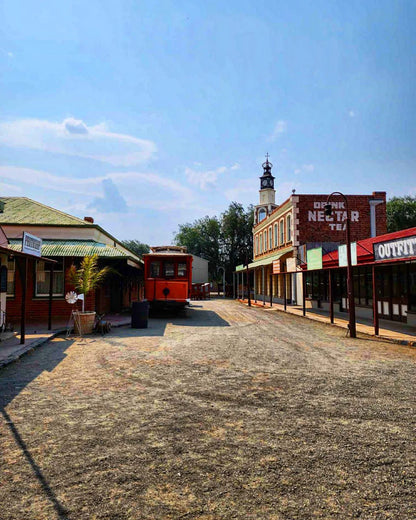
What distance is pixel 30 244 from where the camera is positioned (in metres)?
10.2

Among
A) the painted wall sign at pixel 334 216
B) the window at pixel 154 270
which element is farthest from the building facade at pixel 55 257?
the painted wall sign at pixel 334 216

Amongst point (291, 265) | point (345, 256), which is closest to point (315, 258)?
point (345, 256)

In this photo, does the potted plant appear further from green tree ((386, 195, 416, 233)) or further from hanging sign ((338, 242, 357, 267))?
green tree ((386, 195, 416, 233))

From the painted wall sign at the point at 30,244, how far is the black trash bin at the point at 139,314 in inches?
157

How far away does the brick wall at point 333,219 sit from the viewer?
26.0m

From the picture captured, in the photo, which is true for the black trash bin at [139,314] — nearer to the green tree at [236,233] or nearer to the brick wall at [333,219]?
the brick wall at [333,219]

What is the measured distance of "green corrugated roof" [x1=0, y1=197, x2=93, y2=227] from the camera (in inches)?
685

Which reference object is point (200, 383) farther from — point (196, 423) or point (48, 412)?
point (48, 412)

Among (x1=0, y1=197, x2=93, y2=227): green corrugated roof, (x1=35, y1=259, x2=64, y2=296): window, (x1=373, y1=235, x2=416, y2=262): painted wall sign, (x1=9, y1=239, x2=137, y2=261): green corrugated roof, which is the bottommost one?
(x1=35, y1=259, x2=64, y2=296): window

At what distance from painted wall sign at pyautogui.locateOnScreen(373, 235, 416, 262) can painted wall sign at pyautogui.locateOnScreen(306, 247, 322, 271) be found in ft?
18.2

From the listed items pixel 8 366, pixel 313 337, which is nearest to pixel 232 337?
pixel 313 337

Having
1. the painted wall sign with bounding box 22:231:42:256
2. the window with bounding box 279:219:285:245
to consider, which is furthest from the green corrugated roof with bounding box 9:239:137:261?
the window with bounding box 279:219:285:245

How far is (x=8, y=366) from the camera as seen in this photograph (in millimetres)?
7168

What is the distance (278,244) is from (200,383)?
25713 mm
